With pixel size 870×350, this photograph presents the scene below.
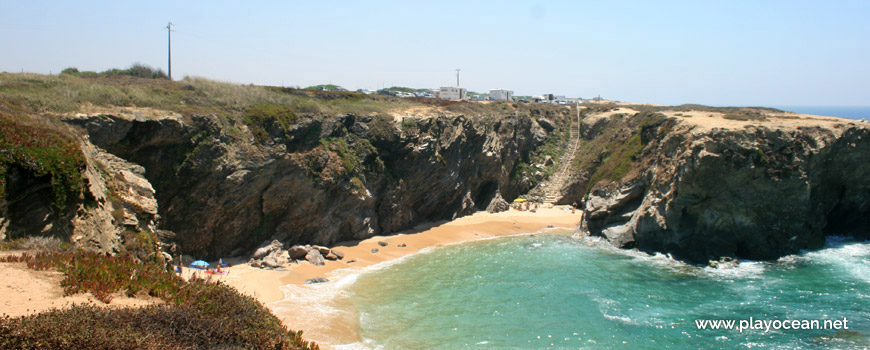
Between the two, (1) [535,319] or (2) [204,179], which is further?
(2) [204,179]

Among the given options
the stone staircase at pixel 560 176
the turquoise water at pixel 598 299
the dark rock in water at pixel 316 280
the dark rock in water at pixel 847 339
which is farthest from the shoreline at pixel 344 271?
the dark rock in water at pixel 847 339

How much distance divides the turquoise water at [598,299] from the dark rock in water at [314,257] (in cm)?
317

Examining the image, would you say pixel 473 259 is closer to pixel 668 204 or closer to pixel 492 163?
pixel 668 204

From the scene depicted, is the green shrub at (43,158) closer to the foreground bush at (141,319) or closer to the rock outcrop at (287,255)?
the foreground bush at (141,319)

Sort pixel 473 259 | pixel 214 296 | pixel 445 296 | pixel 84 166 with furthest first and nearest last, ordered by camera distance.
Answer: pixel 473 259, pixel 445 296, pixel 84 166, pixel 214 296

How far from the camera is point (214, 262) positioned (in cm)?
2642

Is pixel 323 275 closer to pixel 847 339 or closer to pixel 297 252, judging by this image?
pixel 297 252

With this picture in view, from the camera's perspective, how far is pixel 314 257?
27562 mm

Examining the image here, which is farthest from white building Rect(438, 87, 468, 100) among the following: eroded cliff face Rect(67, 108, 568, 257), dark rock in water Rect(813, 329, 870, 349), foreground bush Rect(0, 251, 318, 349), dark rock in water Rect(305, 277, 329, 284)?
foreground bush Rect(0, 251, 318, 349)

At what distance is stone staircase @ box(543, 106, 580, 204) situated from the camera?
4602 centimetres

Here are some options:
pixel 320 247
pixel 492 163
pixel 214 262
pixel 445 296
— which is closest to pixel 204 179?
pixel 214 262

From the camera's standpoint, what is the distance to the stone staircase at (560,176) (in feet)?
151

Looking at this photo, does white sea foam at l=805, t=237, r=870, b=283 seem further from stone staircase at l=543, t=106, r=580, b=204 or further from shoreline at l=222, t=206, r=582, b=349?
stone staircase at l=543, t=106, r=580, b=204

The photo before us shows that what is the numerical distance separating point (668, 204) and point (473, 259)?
12.3m
